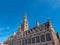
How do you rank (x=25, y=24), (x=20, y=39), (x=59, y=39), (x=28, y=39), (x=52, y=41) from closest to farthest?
(x=52, y=41) → (x=59, y=39) → (x=28, y=39) → (x=20, y=39) → (x=25, y=24)

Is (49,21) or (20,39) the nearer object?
(49,21)

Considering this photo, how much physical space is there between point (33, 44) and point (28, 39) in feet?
14.4

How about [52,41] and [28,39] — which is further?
[28,39]

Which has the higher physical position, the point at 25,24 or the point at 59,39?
the point at 25,24

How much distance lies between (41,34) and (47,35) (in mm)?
3152

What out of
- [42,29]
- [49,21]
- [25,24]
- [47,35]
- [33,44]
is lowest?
[33,44]

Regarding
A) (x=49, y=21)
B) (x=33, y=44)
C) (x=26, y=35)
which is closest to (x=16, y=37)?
(x=26, y=35)

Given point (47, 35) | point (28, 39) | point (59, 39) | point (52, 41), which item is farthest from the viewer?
point (28, 39)

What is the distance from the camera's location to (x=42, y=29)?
149 ft

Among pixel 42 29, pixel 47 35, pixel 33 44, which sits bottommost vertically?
pixel 33 44

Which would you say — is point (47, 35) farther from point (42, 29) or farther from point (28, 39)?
point (28, 39)

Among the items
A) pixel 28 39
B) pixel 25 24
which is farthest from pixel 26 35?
pixel 25 24

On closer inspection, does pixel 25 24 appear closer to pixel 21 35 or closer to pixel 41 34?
pixel 21 35

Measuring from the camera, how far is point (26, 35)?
51750 mm
